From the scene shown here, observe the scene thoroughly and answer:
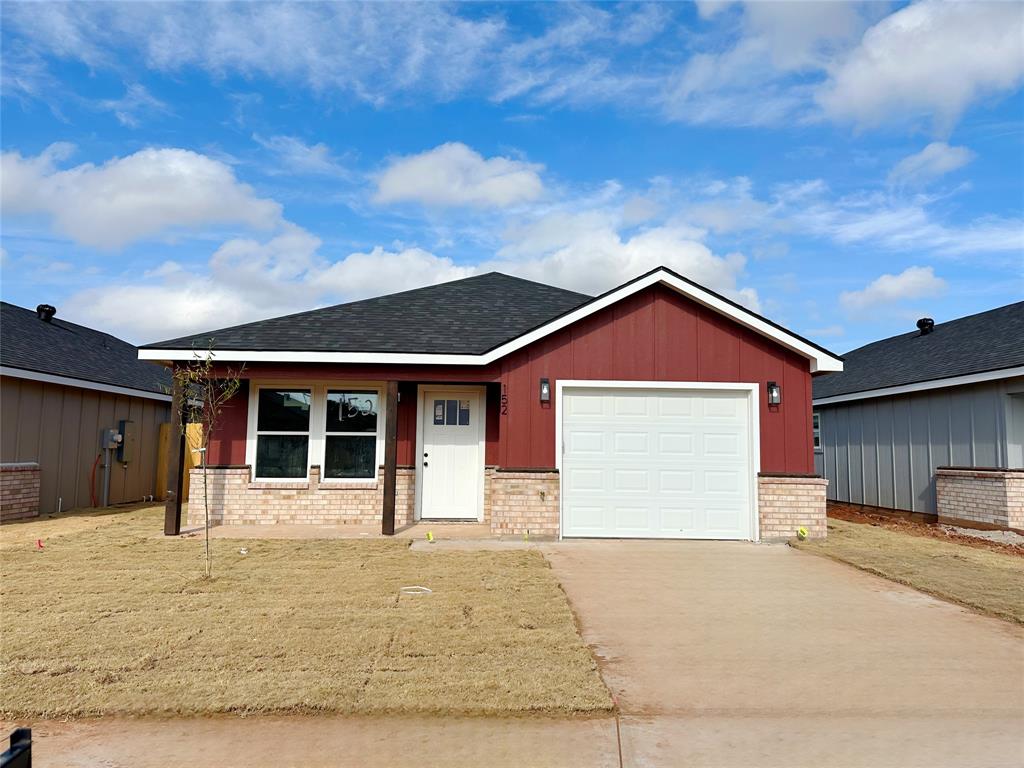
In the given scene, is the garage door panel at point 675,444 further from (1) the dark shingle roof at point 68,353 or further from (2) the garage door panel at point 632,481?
(1) the dark shingle roof at point 68,353

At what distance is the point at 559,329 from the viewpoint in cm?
1005

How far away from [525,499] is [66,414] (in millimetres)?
10276

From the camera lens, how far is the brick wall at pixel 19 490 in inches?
459

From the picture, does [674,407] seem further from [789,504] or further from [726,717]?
[726,717]

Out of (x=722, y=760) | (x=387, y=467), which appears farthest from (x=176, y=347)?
(x=722, y=760)

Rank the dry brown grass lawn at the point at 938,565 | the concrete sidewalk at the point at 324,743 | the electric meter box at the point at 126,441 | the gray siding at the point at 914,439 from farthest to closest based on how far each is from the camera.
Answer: the electric meter box at the point at 126,441, the gray siding at the point at 914,439, the dry brown grass lawn at the point at 938,565, the concrete sidewalk at the point at 324,743

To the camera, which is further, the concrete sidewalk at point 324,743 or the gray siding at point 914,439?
the gray siding at point 914,439

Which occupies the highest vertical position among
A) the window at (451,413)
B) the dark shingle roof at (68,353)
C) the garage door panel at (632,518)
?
the dark shingle roof at (68,353)

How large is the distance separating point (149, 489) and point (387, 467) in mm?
9850

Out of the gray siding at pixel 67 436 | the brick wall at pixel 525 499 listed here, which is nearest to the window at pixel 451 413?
the brick wall at pixel 525 499

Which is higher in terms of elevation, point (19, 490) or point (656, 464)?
point (656, 464)

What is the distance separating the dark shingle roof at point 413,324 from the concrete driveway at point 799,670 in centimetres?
483

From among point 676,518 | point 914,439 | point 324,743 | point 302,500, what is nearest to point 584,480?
point 676,518

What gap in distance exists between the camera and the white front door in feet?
37.1
